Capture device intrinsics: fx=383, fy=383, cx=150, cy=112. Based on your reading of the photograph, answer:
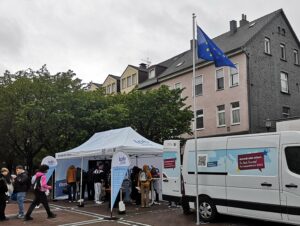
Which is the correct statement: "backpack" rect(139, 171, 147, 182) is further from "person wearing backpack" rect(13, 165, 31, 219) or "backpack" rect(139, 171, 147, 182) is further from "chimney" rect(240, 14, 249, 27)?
"chimney" rect(240, 14, 249, 27)

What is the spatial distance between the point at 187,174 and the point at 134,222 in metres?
2.20

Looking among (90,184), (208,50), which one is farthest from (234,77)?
(208,50)

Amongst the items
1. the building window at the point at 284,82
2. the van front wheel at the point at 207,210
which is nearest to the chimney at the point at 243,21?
the building window at the point at 284,82

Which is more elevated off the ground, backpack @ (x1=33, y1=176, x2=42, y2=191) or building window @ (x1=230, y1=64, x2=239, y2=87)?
building window @ (x1=230, y1=64, x2=239, y2=87)

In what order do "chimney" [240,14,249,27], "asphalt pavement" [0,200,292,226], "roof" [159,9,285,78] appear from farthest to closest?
1. "chimney" [240,14,249,27]
2. "roof" [159,9,285,78]
3. "asphalt pavement" [0,200,292,226]

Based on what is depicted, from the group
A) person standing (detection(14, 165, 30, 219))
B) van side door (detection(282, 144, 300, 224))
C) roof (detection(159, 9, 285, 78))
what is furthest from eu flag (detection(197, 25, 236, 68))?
roof (detection(159, 9, 285, 78))

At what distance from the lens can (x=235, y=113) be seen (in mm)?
28344

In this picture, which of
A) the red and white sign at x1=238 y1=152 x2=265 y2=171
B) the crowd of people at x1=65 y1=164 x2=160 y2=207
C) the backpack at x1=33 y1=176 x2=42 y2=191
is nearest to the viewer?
the red and white sign at x1=238 y1=152 x2=265 y2=171

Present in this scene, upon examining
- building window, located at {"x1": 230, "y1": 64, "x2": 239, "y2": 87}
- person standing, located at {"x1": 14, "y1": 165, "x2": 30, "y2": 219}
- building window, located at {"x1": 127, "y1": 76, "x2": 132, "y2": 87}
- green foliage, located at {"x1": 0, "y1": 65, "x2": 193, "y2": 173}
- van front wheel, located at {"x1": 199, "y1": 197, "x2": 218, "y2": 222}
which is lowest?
van front wheel, located at {"x1": 199, "y1": 197, "x2": 218, "y2": 222}

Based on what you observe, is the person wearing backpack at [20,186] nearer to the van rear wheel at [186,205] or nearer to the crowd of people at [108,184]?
the crowd of people at [108,184]

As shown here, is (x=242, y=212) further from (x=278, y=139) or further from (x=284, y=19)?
(x=284, y=19)

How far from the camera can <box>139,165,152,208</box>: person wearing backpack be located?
15.1m

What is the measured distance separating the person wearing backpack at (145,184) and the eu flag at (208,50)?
5.80 m

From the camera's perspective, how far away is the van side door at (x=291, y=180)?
9086 millimetres
